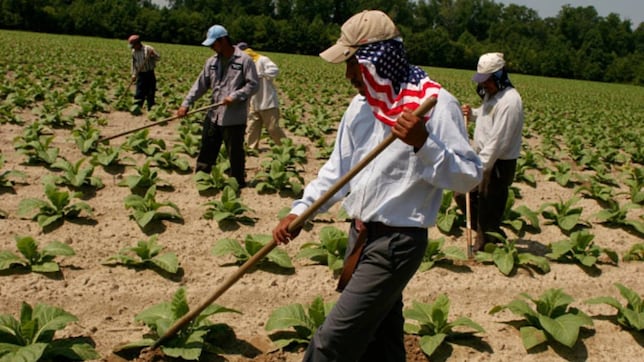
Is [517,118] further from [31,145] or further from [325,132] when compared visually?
[325,132]

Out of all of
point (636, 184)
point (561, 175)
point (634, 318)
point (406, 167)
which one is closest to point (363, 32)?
point (406, 167)

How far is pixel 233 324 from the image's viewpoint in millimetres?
4176

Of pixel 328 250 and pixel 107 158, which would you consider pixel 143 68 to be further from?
pixel 328 250

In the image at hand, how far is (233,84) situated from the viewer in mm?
6879

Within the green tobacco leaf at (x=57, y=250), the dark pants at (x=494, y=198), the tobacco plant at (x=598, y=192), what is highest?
the dark pants at (x=494, y=198)

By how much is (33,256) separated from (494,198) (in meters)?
4.16

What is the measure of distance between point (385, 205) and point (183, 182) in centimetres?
527

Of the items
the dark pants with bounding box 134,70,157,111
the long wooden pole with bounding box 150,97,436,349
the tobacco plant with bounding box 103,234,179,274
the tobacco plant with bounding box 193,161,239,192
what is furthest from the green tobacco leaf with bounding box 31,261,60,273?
the dark pants with bounding box 134,70,157,111

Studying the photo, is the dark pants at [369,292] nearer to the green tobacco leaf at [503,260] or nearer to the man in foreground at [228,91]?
the green tobacco leaf at [503,260]

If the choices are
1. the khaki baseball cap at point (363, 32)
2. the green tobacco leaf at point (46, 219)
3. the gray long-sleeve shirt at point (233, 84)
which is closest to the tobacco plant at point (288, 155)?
the gray long-sleeve shirt at point (233, 84)

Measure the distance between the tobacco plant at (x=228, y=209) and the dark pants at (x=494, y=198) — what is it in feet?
7.94

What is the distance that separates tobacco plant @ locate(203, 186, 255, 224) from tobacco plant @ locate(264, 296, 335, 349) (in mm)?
2193

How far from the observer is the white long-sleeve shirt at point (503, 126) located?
5.17 meters

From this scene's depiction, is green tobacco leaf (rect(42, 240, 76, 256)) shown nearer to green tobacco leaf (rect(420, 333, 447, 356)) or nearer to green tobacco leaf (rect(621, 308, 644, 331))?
green tobacco leaf (rect(420, 333, 447, 356))
